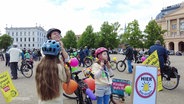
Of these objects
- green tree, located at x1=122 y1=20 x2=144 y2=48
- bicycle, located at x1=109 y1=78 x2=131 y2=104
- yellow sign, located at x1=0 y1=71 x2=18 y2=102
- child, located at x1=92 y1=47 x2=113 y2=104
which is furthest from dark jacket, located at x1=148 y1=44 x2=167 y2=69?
green tree, located at x1=122 y1=20 x2=144 y2=48

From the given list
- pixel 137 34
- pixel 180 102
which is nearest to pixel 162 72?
pixel 180 102

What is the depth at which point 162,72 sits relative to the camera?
9.02 metres

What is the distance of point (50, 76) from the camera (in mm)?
3160

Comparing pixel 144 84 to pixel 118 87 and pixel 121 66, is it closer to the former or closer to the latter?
pixel 118 87

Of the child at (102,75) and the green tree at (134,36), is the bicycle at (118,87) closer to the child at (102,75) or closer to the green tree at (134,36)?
the child at (102,75)

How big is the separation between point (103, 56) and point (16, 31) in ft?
443

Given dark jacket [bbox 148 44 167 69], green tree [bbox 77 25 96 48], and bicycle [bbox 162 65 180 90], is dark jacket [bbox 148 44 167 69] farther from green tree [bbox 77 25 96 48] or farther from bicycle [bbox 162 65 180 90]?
green tree [bbox 77 25 96 48]

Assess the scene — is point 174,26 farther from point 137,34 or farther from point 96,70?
point 96,70

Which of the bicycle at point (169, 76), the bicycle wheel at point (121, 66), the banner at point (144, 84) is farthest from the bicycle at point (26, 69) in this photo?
the banner at point (144, 84)

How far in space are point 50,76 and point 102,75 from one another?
1882 mm

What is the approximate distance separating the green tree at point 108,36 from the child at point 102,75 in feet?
198

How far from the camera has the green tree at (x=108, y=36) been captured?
65688mm

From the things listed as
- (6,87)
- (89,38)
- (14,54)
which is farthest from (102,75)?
(89,38)

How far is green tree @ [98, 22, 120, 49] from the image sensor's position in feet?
216
